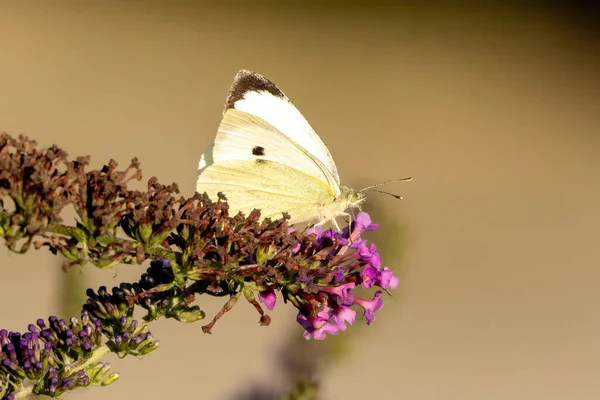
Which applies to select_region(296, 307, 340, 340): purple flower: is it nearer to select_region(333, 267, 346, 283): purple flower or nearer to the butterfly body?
select_region(333, 267, 346, 283): purple flower

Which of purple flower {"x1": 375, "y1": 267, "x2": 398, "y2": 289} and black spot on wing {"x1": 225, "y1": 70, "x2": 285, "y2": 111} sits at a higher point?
black spot on wing {"x1": 225, "y1": 70, "x2": 285, "y2": 111}

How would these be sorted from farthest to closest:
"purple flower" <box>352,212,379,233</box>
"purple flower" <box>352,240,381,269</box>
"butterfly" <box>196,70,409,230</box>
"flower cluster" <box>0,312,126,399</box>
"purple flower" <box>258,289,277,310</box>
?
"butterfly" <box>196,70,409,230</box> < "purple flower" <box>352,212,379,233</box> < "purple flower" <box>352,240,381,269</box> < "purple flower" <box>258,289,277,310</box> < "flower cluster" <box>0,312,126,399</box>

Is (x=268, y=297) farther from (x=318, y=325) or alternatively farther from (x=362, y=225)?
(x=362, y=225)

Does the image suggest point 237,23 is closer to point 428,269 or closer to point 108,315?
point 428,269

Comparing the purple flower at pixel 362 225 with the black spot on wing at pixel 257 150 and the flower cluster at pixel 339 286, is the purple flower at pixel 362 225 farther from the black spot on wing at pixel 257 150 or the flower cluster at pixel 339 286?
the black spot on wing at pixel 257 150

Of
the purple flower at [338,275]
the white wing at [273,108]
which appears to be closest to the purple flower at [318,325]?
the purple flower at [338,275]

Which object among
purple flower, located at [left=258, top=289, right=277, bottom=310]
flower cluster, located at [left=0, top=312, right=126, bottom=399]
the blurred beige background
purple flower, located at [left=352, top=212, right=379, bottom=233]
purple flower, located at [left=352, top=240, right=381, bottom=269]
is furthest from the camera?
the blurred beige background

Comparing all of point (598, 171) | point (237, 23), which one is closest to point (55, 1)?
point (237, 23)

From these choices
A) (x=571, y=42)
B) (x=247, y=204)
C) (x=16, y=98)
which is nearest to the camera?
(x=247, y=204)

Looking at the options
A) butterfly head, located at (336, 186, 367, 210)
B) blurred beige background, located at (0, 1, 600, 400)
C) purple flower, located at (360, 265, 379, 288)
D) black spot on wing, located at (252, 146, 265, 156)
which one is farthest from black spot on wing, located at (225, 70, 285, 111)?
blurred beige background, located at (0, 1, 600, 400)
